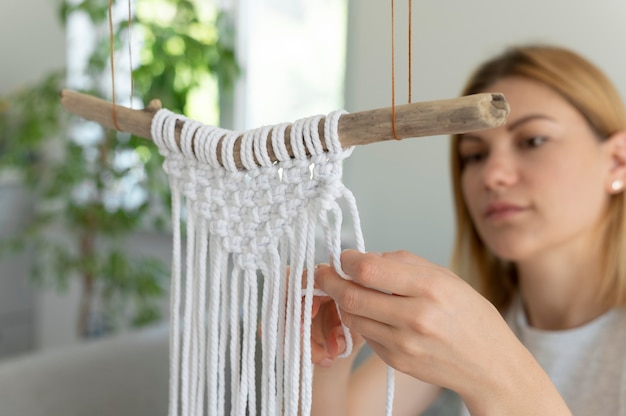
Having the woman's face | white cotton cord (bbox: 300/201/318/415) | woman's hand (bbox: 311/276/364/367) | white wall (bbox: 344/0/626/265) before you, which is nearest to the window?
white wall (bbox: 344/0/626/265)

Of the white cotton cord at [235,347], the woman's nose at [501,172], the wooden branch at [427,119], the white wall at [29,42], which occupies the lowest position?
the white cotton cord at [235,347]

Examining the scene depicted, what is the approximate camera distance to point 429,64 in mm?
1240

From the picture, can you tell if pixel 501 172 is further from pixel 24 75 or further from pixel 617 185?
pixel 24 75

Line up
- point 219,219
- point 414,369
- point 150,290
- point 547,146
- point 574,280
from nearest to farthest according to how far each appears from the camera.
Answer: point 414,369
point 219,219
point 547,146
point 574,280
point 150,290

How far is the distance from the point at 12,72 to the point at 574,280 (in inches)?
102

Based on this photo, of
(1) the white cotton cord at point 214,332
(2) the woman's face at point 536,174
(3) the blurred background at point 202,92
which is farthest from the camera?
(3) the blurred background at point 202,92

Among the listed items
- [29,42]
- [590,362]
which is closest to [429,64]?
[590,362]

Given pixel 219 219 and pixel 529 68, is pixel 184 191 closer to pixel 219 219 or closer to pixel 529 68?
pixel 219 219

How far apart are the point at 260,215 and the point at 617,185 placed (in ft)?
2.14

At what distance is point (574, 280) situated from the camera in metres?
1.12

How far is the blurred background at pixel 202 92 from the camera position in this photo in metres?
1.26

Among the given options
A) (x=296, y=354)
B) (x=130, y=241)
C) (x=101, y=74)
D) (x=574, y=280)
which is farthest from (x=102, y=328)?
(x=296, y=354)

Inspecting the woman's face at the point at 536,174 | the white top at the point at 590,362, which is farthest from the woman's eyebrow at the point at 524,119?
the white top at the point at 590,362

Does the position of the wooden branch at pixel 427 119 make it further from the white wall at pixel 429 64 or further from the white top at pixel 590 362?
the white top at pixel 590 362
